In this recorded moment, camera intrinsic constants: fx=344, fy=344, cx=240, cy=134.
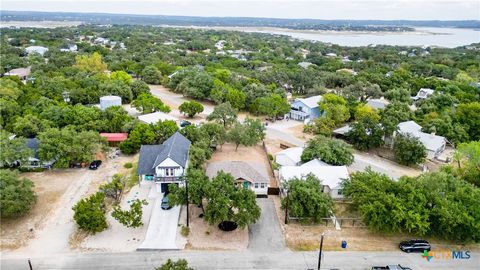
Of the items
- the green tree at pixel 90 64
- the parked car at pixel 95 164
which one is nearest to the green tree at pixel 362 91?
the parked car at pixel 95 164

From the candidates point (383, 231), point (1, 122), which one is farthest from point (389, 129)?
point (1, 122)

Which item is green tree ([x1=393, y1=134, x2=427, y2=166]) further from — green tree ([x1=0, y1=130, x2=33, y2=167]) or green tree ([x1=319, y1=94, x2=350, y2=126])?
green tree ([x1=0, y1=130, x2=33, y2=167])

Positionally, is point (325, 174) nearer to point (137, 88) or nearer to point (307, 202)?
point (307, 202)

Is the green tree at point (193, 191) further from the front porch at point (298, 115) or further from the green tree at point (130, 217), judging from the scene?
the front porch at point (298, 115)

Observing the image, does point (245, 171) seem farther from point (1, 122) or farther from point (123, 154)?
point (1, 122)

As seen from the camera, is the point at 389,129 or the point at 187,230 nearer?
the point at 187,230

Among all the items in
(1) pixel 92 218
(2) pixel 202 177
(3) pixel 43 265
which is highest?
(2) pixel 202 177

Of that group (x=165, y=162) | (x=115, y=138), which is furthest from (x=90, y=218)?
(x=115, y=138)
